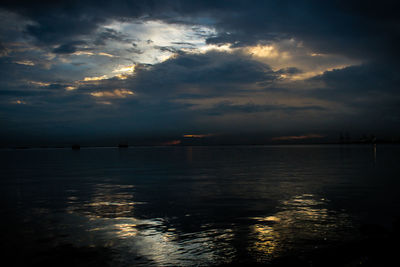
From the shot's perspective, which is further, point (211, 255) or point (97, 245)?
point (97, 245)

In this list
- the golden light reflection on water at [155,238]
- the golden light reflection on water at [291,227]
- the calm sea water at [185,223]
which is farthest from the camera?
the golden light reflection on water at [291,227]

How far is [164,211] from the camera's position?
20.0m

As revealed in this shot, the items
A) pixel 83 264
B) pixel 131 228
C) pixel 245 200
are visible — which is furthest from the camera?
pixel 245 200

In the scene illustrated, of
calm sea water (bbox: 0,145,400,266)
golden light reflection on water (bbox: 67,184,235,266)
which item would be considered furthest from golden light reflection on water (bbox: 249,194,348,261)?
golden light reflection on water (bbox: 67,184,235,266)

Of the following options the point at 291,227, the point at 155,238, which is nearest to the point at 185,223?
the point at 155,238

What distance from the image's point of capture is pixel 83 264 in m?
11.1

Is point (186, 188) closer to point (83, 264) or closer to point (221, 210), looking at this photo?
point (221, 210)

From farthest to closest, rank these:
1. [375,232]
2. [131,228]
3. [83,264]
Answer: [131,228] → [375,232] → [83,264]

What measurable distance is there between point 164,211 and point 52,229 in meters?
6.72

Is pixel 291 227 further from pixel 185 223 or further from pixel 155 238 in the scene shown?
pixel 155 238

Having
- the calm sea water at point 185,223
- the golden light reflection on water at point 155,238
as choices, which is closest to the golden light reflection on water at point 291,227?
the calm sea water at point 185,223

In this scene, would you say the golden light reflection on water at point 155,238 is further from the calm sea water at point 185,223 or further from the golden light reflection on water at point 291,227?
the golden light reflection on water at point 291,227

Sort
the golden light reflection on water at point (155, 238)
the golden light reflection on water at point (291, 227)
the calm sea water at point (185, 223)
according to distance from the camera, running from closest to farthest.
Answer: the golden light reflection on water at point (155, 238)
the calm sea water at point (185, 223)
the golden light reflection on water at point (291, 227)

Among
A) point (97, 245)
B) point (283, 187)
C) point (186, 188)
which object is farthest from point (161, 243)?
point (283, 187)
